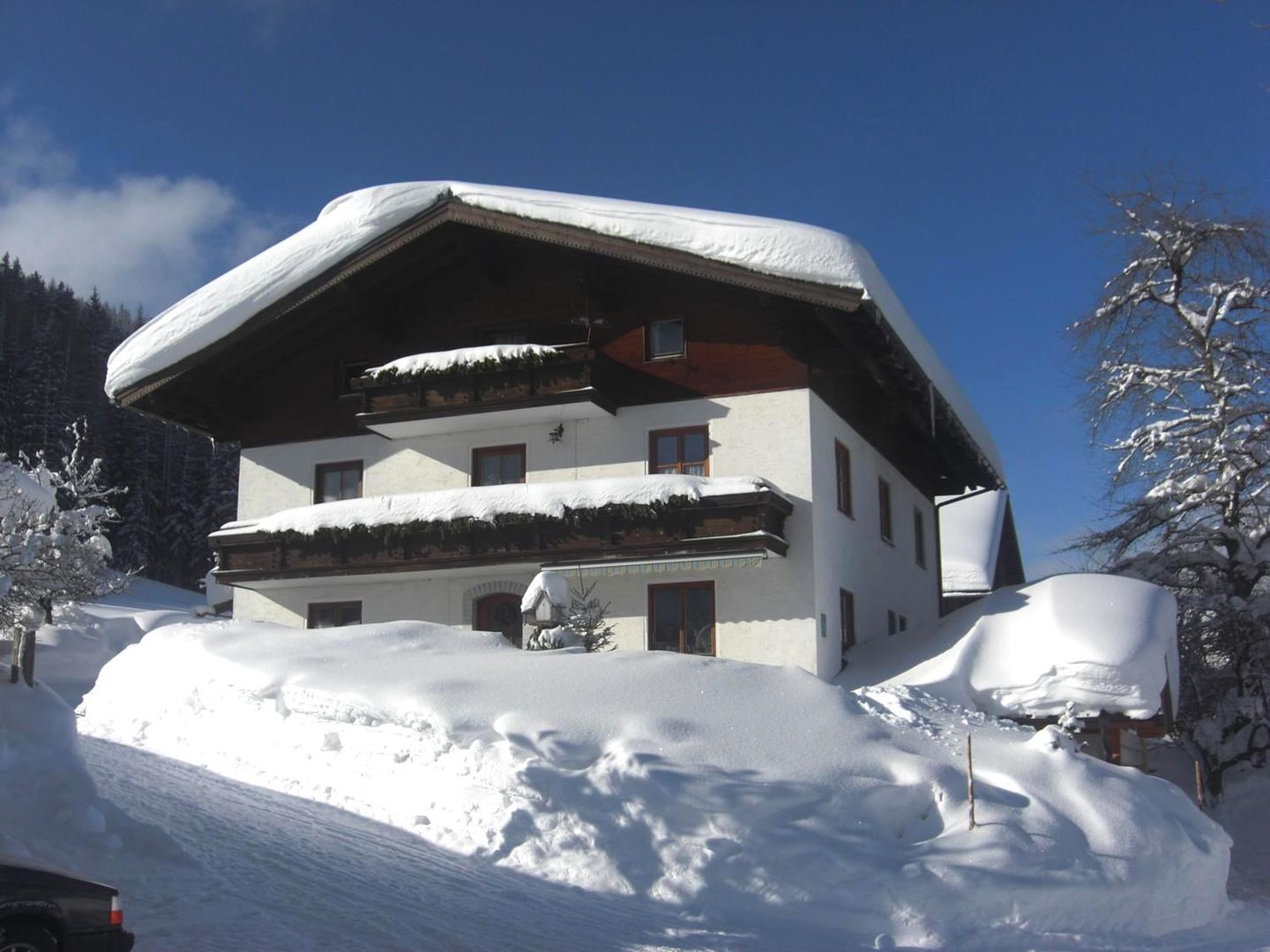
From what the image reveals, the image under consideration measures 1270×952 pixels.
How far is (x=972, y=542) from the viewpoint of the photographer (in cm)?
3778

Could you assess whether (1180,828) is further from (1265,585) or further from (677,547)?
(1265,585)

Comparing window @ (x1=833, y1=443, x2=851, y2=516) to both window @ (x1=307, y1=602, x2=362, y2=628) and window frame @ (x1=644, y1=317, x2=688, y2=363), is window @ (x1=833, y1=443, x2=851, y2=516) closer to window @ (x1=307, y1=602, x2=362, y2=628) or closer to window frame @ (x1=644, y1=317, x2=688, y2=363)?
window frame @ (x1=644, y1=317, x2=688, y2=363)

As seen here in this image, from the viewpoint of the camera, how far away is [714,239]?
62.2ft

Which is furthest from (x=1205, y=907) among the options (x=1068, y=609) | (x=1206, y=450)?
(x=1206, y=450)

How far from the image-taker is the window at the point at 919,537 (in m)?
26.3

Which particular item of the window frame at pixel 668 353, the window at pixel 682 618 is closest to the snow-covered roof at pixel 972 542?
the window frame at pixel 668 353

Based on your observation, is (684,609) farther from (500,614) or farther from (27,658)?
(27,658)

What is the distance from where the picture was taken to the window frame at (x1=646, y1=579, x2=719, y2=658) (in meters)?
19.8

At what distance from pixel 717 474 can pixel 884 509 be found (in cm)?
528

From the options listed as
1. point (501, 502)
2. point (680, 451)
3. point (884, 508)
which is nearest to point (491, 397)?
point (501, 502)

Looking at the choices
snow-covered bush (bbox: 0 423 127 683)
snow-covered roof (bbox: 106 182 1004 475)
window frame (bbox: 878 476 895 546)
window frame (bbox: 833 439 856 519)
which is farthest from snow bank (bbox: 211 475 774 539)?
snow-covered bush (bbox: 0 423 127 683)

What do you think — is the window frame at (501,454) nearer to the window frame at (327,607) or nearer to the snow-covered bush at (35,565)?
the window frame at (327,607)

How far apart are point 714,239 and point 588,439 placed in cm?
422

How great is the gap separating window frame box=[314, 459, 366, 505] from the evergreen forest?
3227cm
